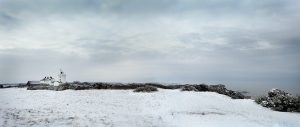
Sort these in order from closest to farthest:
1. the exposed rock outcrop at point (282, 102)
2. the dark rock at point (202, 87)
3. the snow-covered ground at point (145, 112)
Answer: the snow-covered ground at point (145, 112) → the exposed rock outcrop at point (282, 102) → the dark rock at point (202, 87)

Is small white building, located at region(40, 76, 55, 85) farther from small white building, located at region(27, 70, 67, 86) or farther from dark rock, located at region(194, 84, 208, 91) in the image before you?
dark rock, located at region(194, 84, 208, 91)

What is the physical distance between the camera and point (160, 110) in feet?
67.3

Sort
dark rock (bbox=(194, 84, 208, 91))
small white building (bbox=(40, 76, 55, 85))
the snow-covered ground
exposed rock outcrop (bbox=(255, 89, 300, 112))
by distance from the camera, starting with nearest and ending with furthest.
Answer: the snow-covered ground, exposed rock outcrop (bbox=(255, 89, 300, 112)), dark rock (bbox=(194, 84, 208, 91)), small white building (bbox=(40, 76, 55, 85))

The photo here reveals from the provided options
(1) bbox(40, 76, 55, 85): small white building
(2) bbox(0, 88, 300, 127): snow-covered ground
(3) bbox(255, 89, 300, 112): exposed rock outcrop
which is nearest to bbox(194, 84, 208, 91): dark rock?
(2) bbox(0, 88, 300, 127): snow-covered ground

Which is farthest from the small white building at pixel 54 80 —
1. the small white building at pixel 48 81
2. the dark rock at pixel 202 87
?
the dark rock at pixel 202 87

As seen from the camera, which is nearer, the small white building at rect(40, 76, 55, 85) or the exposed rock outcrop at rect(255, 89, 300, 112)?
the exposed rock outcrop at rect(255, 89, 300, 112)

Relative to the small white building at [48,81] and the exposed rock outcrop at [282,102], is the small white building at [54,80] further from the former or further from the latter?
the exposed rock outcrop at [282,102]

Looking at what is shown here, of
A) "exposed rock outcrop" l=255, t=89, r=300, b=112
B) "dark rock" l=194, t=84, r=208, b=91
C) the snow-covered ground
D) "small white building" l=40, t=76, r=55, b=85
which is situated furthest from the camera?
"small white building" l=40, t=76, r=55, b=85

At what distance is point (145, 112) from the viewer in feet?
65.7

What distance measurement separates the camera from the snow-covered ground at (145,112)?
54.8 ft

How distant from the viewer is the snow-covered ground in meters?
16.7

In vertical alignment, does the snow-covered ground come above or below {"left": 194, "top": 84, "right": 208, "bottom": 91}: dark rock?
below

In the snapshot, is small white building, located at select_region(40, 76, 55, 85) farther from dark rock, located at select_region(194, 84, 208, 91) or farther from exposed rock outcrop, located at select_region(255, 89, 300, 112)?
exposed rock outcrop, located at select_region(255, 89, 300, 112)

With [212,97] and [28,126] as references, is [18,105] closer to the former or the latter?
[28,126]
